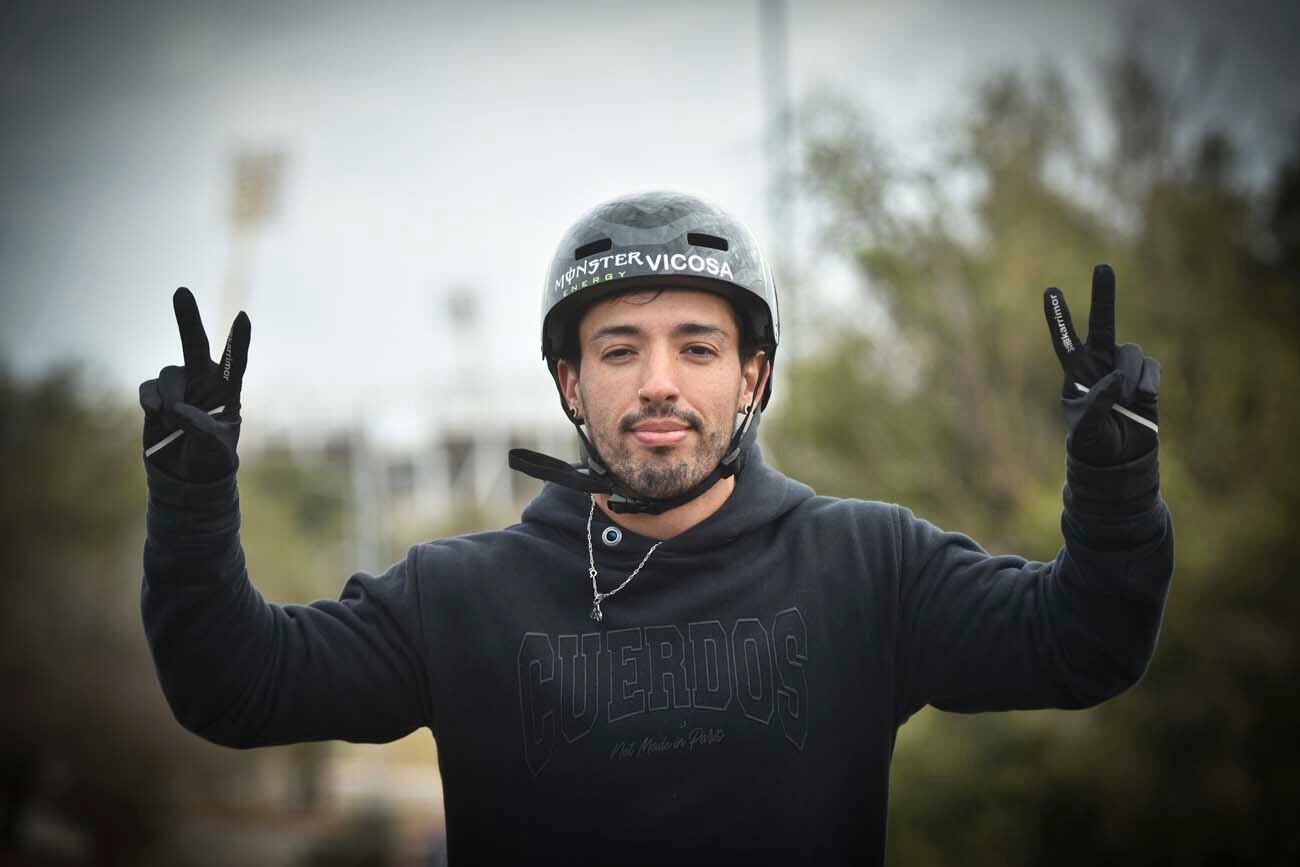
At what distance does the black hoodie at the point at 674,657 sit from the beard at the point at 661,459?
5.3 inches

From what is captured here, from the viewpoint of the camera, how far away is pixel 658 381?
2.75 m

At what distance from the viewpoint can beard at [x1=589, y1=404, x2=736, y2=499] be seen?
2.79m

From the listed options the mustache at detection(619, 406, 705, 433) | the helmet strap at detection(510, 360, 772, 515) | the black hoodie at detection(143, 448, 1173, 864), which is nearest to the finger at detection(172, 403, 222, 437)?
the black hoodie at detection(143, 448, 1173, 864)

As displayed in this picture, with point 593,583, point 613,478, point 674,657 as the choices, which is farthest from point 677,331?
point 674,657

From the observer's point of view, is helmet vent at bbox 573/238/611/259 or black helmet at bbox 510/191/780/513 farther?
helmet vent at bbox 573/238/611/259

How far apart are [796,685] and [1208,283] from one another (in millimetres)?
9609

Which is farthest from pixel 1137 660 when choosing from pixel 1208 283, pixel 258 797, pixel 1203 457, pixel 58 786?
pixel 258 797

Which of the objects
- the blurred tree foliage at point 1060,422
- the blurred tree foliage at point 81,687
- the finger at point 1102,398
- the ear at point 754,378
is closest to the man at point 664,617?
the finger at point 1102,398

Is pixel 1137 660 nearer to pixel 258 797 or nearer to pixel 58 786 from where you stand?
pixel 58 786

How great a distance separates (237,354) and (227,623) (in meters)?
0.62

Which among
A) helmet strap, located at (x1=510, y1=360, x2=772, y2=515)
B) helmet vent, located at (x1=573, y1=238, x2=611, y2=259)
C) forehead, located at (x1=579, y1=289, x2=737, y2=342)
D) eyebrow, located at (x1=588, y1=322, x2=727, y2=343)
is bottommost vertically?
helmet strap, located at (x1=510, y1=360, x2=772, y2=515)

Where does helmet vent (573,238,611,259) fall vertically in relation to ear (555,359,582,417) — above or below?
above

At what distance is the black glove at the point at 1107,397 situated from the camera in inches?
90.4

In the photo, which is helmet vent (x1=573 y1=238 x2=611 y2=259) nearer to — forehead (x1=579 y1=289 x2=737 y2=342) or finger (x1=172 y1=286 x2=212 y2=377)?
forehead (x1=579 y1=289 x2=737 y2=342)
